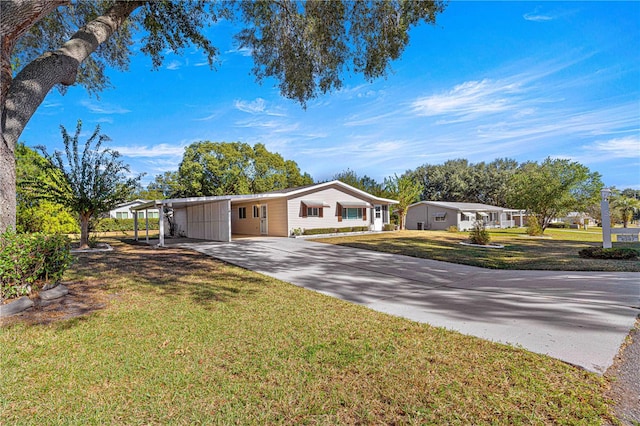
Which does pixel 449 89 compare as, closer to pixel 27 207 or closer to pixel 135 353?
pixel 135 353

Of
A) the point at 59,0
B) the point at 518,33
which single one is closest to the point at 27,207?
the point at 59,0

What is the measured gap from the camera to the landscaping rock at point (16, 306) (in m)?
4.33

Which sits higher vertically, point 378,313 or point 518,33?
point 518,33

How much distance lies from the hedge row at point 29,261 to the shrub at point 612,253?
1372 cm

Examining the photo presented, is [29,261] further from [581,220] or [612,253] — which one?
[581,220]

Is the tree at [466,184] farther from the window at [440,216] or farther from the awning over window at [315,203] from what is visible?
the awning over window at [315,203]

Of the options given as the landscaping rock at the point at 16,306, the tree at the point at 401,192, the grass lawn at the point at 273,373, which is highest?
the tree at the point at 401,192

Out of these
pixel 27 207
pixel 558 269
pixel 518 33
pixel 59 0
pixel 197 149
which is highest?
pixel 197 149

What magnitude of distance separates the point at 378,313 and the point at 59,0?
7492 mm

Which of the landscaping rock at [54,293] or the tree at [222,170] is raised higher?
the tree at [222,170]

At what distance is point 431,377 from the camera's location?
8.80ft

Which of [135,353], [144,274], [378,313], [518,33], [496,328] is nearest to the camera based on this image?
[135,353]

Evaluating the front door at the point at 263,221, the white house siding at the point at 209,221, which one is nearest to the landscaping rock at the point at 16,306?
the white house siding at the point at 209,221

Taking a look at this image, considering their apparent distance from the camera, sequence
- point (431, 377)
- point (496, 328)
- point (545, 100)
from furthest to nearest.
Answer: point (545, 100) → point (496, 328) → point (431, 377)
